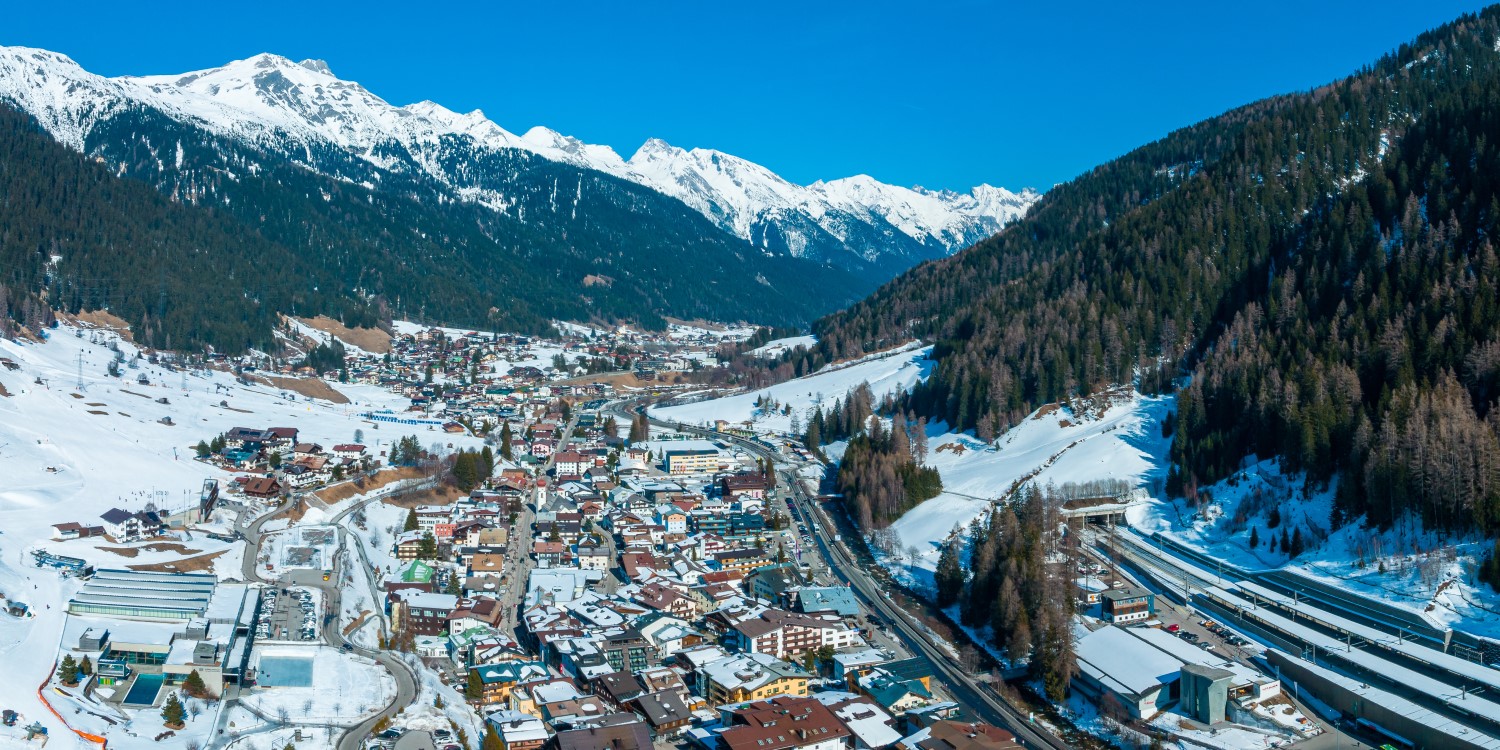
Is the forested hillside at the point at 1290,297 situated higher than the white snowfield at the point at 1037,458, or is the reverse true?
the forested hillside at the point at 1290,297

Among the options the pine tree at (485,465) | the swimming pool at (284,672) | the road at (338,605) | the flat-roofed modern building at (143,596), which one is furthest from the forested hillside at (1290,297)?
the flat-roofed modern building at (143,596)

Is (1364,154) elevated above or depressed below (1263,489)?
above

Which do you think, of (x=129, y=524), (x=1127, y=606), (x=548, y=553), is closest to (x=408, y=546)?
(x=548, y=553)

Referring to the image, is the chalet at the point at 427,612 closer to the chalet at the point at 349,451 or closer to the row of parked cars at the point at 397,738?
the row of parked cars at the point at 397,738

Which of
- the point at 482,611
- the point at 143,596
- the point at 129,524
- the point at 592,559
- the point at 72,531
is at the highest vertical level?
the point at 129,524

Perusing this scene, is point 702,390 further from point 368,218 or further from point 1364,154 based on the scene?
point 368,218

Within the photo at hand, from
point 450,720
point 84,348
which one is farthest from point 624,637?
point 84,348

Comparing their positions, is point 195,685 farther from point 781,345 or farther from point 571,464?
point 781,345
